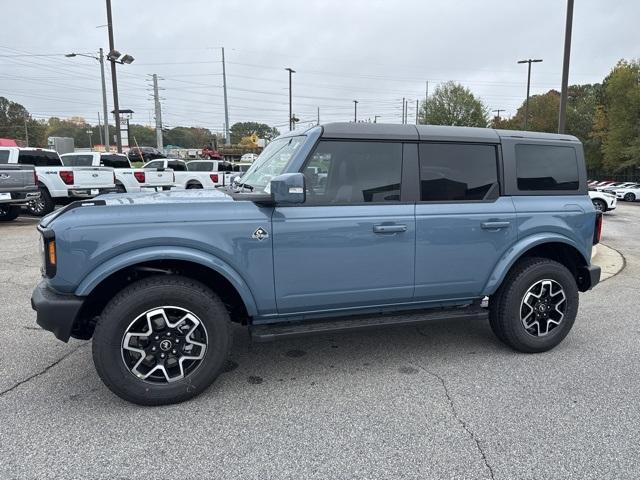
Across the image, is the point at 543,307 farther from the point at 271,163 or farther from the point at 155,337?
the point at 155,337

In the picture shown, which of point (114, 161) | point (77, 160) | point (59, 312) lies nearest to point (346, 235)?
point (59, 312)

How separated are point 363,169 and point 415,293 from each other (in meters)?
1.05

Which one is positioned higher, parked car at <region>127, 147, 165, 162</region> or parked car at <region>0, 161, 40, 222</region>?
parked car at <region>127, 147, 165, 162</region>

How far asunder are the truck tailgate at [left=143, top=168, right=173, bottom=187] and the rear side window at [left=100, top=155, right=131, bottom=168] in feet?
3.92

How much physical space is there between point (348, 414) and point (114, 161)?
57.3 feet

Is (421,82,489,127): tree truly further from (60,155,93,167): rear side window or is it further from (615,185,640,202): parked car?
(60,155,93,167): rear side window

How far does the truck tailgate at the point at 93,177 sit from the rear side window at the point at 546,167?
12435mm

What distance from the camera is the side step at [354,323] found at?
3393 mm

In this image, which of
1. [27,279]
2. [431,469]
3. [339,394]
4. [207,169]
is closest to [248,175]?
[339,394]

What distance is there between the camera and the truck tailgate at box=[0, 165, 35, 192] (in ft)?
35.5

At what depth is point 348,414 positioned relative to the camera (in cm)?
311

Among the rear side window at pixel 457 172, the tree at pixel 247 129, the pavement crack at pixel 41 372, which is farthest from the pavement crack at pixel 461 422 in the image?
the tree at pixel 247 129

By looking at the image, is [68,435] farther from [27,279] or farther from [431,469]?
[27,279]

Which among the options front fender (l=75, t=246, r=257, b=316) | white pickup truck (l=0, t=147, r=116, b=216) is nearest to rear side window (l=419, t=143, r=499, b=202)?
front fender (l=75, t=246, r=257, b=316)
